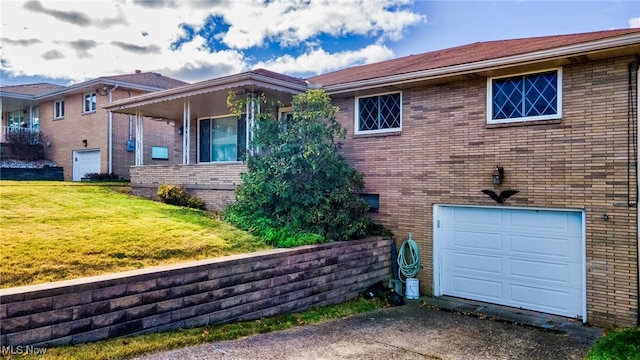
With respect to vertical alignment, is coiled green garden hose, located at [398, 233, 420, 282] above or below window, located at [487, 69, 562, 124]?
below

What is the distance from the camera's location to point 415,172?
9500mm

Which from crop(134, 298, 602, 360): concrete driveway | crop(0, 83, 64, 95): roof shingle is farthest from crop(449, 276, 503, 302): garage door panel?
crop(0, 83, 64, 95): roof shingle

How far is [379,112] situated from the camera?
10164 mm

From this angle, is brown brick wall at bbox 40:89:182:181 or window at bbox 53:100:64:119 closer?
brown brick wall at bbox 40:89:182:181

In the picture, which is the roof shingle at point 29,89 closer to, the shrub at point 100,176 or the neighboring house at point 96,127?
the neighboring house at point 96,127

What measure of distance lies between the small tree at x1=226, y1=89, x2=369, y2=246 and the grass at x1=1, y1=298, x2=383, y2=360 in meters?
1.75

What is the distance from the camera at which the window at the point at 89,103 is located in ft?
61.4

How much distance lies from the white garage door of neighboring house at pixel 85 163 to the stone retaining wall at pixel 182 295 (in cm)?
1468

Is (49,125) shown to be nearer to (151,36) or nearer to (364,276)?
(151,36)

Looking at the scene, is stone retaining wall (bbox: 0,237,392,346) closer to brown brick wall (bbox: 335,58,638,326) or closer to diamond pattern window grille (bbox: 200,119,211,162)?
brown brick wall (bbox: 335,58,638,326)

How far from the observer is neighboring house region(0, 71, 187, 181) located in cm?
1797

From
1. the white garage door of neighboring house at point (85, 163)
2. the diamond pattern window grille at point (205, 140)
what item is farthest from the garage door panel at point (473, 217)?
the white garage door of neighboring house at point (85, 163)

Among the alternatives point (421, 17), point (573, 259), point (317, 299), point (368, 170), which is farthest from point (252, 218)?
point (421, 17)

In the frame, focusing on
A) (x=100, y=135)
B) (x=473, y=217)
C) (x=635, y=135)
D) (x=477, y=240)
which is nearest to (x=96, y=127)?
(x=100, y=135)
